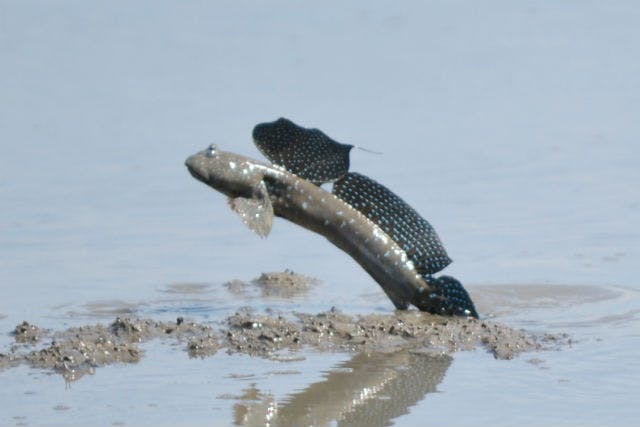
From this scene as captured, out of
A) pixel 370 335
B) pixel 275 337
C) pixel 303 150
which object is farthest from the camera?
pixel 303 150

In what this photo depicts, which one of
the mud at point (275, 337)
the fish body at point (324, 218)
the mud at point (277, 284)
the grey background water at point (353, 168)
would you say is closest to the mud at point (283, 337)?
the mud at point (275, 337)

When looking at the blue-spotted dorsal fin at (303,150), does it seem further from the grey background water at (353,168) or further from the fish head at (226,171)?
the grey background water at (353,168)

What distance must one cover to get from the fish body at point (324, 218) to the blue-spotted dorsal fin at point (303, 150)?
0.04 m

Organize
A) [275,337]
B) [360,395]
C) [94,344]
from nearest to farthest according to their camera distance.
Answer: [360,395]
[94,344]
[275,337]

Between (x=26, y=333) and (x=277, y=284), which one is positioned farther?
(x=277, y=284)

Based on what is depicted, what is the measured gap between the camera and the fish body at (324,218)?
6266 mm

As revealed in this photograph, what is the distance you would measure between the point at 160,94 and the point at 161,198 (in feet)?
7.58

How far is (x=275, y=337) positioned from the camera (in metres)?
5.93

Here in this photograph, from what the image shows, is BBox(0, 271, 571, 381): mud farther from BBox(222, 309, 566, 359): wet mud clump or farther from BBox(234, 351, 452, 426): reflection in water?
BBox(234, 351, 452, 426): reflection in water

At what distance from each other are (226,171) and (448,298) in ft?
3.58

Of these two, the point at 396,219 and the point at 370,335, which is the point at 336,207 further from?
the point at 370,335

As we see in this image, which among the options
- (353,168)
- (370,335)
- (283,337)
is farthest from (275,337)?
(353,168)

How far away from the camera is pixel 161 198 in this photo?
8.91 meters

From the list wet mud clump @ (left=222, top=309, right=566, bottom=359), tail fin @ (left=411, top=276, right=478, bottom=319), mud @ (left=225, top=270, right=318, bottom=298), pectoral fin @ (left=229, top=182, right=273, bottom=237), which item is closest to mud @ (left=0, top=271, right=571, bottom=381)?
wet mud clump @ (left=222, top=309, right=566, bottom=359)
